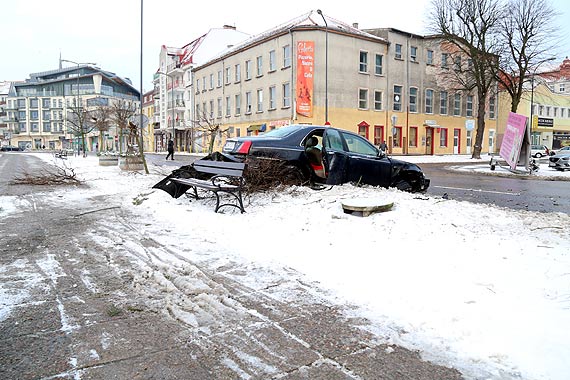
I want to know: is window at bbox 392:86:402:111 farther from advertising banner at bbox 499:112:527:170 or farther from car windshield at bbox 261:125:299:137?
car windshield at bbox 261:125:299:137

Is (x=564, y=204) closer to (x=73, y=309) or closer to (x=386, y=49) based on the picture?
(x=73, y=309)

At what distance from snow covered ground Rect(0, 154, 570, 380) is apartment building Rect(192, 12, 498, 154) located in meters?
28.4

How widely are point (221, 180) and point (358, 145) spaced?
2874mm

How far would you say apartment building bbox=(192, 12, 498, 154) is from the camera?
37.9 metres

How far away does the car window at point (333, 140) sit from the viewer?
873cm

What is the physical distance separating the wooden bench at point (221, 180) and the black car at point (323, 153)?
519mm

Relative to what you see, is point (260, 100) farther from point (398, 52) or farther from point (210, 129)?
point (210, 129)

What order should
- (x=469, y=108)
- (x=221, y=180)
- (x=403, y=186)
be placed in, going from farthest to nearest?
1. (x=469, y=108)
2. (x=403, y=186)
3. (x=221, y=180)

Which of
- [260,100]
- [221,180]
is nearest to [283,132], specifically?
[221,180]

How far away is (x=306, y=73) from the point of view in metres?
37.6

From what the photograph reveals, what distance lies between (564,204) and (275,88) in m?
33.8

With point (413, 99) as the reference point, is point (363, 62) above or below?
above

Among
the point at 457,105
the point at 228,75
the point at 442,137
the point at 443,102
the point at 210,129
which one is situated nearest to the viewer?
the point at 210,129

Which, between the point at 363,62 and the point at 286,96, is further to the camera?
the point at 363,62
